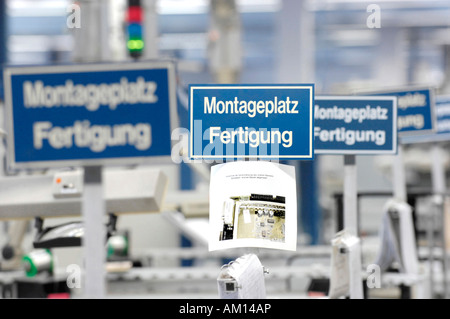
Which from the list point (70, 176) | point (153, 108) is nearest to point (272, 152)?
point (153, 108)

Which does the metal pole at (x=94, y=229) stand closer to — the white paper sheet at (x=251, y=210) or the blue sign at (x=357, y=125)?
the white paper sheet at (x=251, y=210)

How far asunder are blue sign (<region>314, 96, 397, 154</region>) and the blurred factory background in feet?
1.51

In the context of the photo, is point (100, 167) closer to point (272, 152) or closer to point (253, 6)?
point (272, 152)

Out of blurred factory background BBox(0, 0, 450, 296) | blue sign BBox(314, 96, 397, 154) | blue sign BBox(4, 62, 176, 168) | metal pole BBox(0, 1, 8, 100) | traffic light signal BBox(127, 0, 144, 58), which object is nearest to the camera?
blue sign BBox(4, 62, 176, 168)

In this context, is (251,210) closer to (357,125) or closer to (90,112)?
(90,112)

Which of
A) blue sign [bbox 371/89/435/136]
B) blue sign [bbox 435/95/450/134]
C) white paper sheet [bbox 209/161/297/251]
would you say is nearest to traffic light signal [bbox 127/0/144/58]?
blue sign [bbox 371/89/435/136]

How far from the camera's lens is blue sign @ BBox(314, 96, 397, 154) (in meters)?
2.83

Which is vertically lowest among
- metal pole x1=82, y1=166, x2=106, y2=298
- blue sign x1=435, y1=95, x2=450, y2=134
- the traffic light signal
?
metal pole x1=82, y1=166, x2=106, y2=298

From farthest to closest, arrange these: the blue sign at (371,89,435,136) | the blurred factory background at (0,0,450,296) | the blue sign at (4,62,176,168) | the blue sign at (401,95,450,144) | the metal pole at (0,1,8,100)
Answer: the metal pole at (0,1,8,100) < the blurred factory background at (0,0,450,296) < the blue sign at (401,95,450,144) < the blue sign at (371,89,435,136) < the blue sign at (4,62,176,168)

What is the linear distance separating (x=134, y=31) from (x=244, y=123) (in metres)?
2.91

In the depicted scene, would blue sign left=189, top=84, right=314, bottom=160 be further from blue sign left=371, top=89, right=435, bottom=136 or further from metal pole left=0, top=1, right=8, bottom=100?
metal pole left=0, top=1, right=8, bottom=100

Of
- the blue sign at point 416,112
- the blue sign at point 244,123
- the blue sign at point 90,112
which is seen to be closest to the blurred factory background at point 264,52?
the blue sign at point 416,112

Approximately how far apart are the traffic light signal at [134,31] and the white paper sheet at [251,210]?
2.82 metres

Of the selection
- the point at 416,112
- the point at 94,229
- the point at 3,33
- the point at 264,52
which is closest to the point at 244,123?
the point at 94,229
